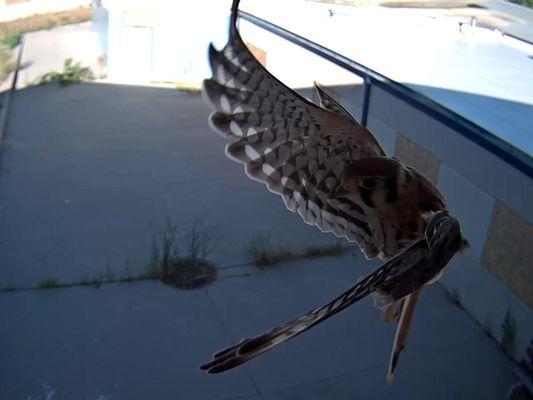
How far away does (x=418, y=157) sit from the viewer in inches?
248

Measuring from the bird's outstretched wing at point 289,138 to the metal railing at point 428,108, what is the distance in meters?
2.16

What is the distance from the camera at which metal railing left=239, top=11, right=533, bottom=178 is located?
470 centimetres

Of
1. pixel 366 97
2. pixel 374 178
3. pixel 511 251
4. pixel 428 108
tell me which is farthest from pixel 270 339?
pixel 366 97

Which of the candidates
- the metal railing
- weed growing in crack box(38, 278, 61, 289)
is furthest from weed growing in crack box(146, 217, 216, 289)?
the metal railing

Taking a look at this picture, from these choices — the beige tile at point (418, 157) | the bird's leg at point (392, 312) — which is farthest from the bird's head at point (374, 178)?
the beige tile at point (418, 157)

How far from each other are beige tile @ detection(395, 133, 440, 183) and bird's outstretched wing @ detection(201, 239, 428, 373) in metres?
3.94

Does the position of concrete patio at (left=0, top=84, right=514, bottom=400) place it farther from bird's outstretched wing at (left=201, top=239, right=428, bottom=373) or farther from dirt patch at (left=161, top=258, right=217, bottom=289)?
bird's outstretched wing at (left=201, top=239, right=428, bottom=373)

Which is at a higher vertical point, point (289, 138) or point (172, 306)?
point (289, 138)

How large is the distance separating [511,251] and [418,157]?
1351 millimetres

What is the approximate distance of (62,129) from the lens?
978 centimetres

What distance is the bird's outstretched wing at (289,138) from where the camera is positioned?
2658 millimetres

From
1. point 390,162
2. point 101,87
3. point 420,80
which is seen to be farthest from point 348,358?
point 101,87

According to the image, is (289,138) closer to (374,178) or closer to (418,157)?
(374,178)

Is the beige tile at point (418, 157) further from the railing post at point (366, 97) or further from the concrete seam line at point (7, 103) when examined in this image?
the concrete seam line at point (7, 103)
